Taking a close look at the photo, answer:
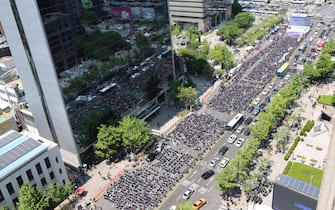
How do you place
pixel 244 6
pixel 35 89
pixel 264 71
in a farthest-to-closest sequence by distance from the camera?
pixel 244 6
pixel 264 71
pixel 35 89

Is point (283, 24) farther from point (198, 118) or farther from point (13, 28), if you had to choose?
point (13, 28)

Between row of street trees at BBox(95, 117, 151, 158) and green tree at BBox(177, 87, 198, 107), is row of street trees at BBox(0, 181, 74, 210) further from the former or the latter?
green tree at BBox(177, 87, 198, 107)

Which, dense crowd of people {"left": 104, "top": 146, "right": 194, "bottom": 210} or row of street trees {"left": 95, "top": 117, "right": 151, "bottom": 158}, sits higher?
row of street trees {"left": 95, "top": 117, "right": 151, "bottom": 158}

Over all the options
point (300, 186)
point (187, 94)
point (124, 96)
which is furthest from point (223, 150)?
point (124, 96)

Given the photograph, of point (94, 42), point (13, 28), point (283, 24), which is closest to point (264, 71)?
point (283, 24)

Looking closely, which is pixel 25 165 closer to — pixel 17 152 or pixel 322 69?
pixel 17 152

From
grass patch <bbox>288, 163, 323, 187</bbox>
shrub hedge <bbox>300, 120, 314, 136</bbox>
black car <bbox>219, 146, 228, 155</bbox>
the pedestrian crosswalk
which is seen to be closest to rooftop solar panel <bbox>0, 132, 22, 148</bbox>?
the pedestrian crosswalk
